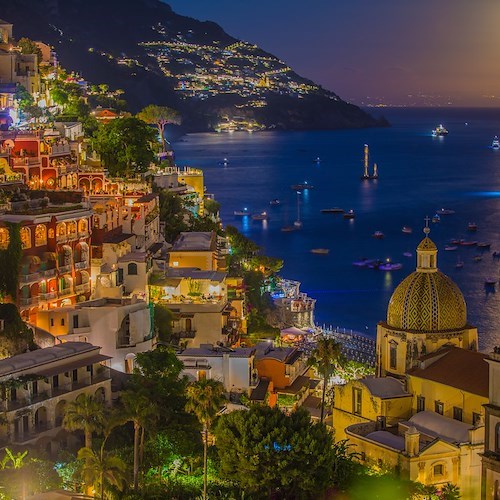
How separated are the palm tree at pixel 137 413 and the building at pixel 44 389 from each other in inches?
93.3

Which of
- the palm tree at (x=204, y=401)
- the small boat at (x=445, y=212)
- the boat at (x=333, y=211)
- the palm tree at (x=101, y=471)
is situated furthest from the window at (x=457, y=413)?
the boat at (x=333, y=211)

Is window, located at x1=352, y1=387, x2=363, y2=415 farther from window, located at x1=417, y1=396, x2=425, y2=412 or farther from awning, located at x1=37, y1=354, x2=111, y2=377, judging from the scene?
awning, located at x1=37, y1=354, x2=111, y2=377

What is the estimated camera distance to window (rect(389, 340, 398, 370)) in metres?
35.4

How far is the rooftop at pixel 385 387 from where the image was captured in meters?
33.3

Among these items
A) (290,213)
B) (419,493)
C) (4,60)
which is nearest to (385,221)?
(290,213)

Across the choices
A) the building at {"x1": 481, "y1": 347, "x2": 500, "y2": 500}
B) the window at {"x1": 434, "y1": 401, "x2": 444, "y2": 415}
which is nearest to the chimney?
the building at {"x1": 481, "y1": 347, "x2": 500, "y2": 500}

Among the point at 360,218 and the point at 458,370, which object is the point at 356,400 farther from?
the point at 360,218

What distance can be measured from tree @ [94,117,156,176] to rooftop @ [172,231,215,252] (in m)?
7.87

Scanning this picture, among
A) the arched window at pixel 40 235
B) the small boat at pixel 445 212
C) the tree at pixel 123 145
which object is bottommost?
the small boat at pixel 445 212

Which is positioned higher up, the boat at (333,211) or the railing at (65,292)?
the railing at (65,292)

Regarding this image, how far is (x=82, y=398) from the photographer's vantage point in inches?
1089

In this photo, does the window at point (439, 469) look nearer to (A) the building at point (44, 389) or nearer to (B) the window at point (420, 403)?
(B) the window at point (420, 403)

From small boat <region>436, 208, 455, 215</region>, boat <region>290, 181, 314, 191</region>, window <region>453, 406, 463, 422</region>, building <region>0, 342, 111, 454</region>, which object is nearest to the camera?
building <region>0, 342, 111, 454</region>

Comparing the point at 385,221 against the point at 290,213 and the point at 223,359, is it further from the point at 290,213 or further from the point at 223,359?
the point at 223,359
